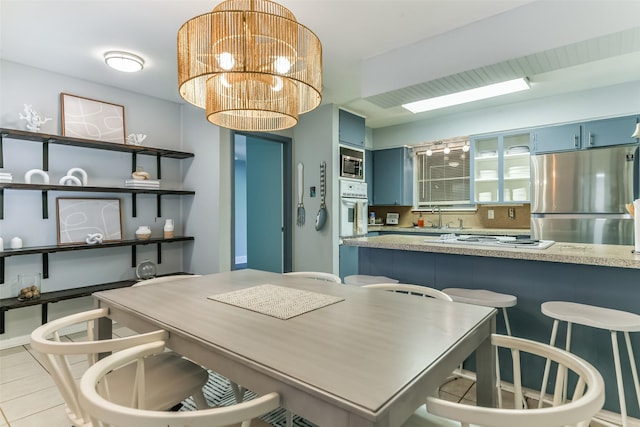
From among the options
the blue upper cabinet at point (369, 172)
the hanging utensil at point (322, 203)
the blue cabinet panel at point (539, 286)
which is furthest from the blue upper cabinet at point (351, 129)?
the blue cabinet panel at point (539, 286)

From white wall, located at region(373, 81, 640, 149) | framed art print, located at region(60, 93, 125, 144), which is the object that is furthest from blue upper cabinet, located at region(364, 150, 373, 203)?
framed art print, located at region(60, 93, 125, 144)

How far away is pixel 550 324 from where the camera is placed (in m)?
2.11

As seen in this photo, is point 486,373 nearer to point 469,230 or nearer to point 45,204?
point 469,230

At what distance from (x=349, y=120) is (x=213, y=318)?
11.7ft

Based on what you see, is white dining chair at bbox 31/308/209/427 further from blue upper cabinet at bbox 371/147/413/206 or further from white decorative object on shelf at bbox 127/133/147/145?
blue upper cabinet at bbox 371/147/413/206

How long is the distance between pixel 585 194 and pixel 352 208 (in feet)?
8.32

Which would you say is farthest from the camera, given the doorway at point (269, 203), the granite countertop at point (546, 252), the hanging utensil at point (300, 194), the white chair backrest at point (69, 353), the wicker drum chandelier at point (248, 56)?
the doorway at point (269, 203)

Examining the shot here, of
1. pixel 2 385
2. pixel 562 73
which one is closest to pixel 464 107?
pixel 562 73

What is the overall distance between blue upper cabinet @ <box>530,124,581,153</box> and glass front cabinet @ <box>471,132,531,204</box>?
0.19 meters

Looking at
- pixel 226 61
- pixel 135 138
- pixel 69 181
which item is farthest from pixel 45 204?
pixel 226 61

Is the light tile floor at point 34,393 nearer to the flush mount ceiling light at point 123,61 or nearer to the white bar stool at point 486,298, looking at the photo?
the white bar stool at point 486,298

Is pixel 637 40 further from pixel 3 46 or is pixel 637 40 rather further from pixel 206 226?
pixel 3 46

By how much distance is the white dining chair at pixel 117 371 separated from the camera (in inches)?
45.6

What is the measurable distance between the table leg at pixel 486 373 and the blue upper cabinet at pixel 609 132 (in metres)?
3.36
